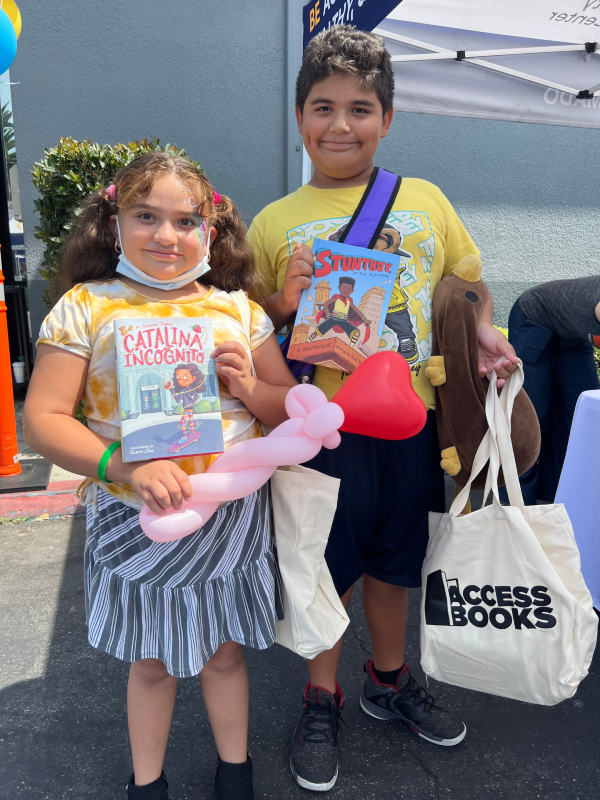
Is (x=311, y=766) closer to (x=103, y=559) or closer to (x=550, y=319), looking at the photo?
(x=103, y=559)

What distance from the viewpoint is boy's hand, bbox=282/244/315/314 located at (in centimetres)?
148

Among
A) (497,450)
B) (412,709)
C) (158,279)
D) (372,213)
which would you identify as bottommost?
(412,709)

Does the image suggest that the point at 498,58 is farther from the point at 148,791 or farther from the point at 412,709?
the point at 148,791

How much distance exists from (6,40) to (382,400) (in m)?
2.51

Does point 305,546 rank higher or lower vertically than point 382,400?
lower

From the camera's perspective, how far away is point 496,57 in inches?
143

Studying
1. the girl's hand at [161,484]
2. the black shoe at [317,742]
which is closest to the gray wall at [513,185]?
the black shoe at [317,742]

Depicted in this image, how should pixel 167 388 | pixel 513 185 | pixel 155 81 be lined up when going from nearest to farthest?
pixel 167 388, pixel 155 81, pixel 513 185

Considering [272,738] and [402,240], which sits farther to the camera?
[272,738]

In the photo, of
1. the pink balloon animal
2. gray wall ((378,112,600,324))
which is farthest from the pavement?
gray wall ((378,112,600,324))

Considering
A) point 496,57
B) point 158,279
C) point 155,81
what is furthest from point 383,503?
point 155,81

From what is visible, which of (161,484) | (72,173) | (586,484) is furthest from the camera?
(72,173)

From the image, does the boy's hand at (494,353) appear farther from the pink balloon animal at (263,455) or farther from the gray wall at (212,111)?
Answer: the gray wall at (212,111)

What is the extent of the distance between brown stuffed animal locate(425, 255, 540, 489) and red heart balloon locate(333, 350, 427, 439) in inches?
9.7
